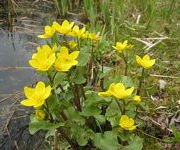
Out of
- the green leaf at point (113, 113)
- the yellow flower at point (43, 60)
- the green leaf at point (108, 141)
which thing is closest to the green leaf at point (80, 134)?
the green leaf at point (108, 141)

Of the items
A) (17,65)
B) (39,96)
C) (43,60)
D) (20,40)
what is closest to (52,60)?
(43,60)

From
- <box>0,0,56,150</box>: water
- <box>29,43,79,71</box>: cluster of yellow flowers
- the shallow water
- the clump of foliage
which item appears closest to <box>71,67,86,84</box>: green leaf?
the clump of foliage

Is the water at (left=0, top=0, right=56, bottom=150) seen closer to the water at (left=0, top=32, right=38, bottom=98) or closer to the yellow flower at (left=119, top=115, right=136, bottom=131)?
the water at (left=0, top=32, right=38, bottom=98)

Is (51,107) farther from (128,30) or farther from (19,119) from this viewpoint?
(128,30)

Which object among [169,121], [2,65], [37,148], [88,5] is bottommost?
[37,148]

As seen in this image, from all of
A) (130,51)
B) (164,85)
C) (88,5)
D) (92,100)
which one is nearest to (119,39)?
(130,51)
